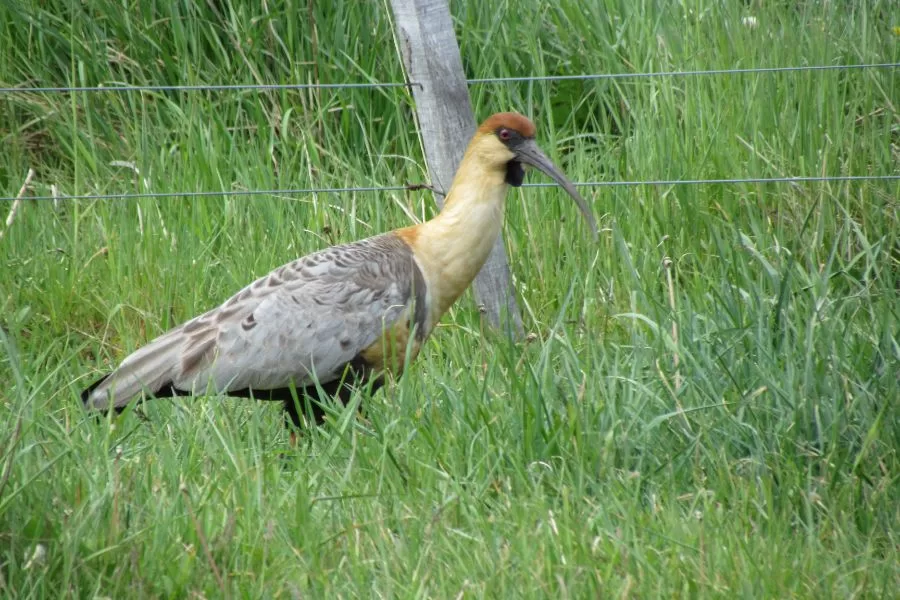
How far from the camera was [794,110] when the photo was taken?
19.4 feet

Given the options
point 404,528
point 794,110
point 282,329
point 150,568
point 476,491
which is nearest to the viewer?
point 150,568

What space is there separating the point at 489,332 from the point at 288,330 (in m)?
0.90

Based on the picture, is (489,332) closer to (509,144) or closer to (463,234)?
(463,234)

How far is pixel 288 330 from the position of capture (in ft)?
15.3

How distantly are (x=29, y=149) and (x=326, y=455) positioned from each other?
3.56 m

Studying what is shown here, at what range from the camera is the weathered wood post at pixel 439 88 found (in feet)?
16.6

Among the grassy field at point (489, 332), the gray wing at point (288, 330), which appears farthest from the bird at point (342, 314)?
the grassy field at point (489, 332)

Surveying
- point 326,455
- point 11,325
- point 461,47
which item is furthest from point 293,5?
point 326,455

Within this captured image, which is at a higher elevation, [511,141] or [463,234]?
[511,141]

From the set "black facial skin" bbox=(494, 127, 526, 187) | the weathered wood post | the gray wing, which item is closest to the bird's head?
"black facial skin" bbox=(494, 127, 526, 187)

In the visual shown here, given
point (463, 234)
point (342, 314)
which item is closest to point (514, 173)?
point (463, 234)

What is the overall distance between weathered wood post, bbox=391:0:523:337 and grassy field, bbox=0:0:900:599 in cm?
57

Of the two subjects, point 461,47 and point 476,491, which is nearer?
point 476,491

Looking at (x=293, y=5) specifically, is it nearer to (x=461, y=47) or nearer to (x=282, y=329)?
(x=461, y=47)
